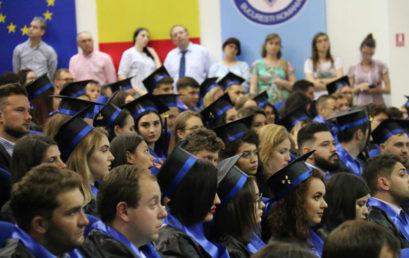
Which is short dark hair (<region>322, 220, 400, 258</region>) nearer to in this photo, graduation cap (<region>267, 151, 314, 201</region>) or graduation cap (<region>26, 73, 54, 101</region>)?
graduation cap (<region>267, 151, 314, 201</region>)

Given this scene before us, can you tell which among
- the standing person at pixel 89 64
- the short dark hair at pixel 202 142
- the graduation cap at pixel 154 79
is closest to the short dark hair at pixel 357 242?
the short dark hair at pixel 202 142

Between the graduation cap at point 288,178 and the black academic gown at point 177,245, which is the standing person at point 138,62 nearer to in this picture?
the graduation cap at point 288,178

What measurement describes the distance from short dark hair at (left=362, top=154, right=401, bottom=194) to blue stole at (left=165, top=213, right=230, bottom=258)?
1.78m

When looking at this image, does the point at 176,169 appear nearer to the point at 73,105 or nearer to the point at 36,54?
the point at 73,105

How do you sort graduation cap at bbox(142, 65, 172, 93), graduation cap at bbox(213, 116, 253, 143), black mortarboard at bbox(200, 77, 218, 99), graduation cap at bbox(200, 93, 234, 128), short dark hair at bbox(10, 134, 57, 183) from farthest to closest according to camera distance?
1. black mortarboard at bbox(200, 77, 218, 99)
2. graduation cap at bbox(142, 65, 172, 93)
3. graduation cap at bbox(200, 93, 234, 128)
4. graduation cap at bbox(213, 116, 253, 143)
5. short dark hair at bbox(10, 134, 57, 183)

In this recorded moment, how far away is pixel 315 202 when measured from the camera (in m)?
4.89

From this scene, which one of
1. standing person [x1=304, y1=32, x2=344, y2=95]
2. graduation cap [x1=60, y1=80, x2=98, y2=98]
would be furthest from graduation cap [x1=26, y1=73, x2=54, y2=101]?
standing person [x1=304, y1=32, x2=344, y2=95]

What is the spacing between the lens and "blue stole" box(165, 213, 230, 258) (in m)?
4.30

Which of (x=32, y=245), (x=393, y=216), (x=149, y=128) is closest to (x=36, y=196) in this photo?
(x=32, y=245)

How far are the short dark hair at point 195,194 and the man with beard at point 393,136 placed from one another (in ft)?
11.5

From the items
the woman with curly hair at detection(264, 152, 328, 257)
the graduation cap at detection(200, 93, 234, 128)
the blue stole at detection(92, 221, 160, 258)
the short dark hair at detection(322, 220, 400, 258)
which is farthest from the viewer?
the graduation cap at detection(200, 93, 234, 128)

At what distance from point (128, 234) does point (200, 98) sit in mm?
6462

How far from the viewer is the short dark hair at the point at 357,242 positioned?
3.21m

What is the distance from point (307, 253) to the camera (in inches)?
114
